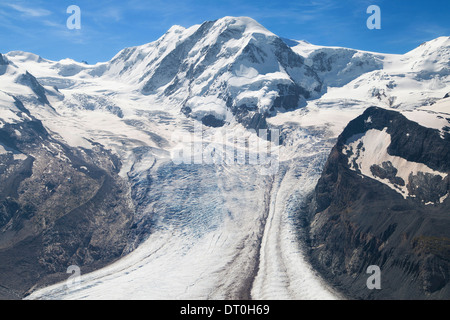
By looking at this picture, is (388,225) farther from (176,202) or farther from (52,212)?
(52,212)

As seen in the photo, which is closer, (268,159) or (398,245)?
(398,245)

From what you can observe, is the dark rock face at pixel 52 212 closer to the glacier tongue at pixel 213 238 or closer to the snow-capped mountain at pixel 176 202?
the snow-capped mountain at pixel 176 202

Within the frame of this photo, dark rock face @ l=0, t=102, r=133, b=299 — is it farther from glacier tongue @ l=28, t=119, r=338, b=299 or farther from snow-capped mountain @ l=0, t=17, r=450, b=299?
glacier tongue @ l=28, t=119, r=338, b=299

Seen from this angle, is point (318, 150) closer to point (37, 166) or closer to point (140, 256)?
point (140, 256)

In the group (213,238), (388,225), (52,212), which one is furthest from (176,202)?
(388,225)

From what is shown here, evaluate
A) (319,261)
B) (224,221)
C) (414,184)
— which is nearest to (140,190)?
(224,221)

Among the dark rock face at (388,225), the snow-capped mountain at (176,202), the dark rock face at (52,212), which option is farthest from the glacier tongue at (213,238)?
the dark rock face at (388,225)

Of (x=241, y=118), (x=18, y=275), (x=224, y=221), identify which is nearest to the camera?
(x=18, y=275)
